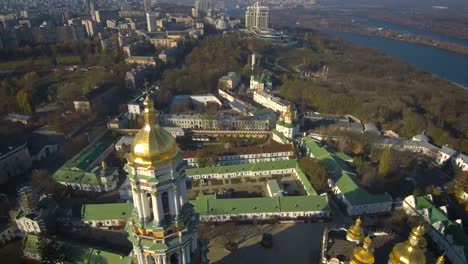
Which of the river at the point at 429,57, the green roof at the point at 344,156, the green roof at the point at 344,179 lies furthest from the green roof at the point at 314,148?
the river at the point at 429,57

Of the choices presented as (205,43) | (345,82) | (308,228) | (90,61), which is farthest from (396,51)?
(308,228)

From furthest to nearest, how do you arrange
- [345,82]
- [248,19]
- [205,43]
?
[248,19], [205,43], [345,82]

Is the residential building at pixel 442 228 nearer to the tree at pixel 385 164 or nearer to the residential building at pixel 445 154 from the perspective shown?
the tree at pixel 385 164

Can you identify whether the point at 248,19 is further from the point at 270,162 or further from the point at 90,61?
the point at 270,162

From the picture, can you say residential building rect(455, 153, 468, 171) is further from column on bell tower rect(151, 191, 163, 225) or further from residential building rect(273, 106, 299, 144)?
column on bell tower rect(151, 191, 163, 225)

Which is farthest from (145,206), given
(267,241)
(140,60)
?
(140,60)

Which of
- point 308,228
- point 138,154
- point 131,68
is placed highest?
point 138,154

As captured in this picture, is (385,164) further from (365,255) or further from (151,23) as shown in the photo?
(151,23)
